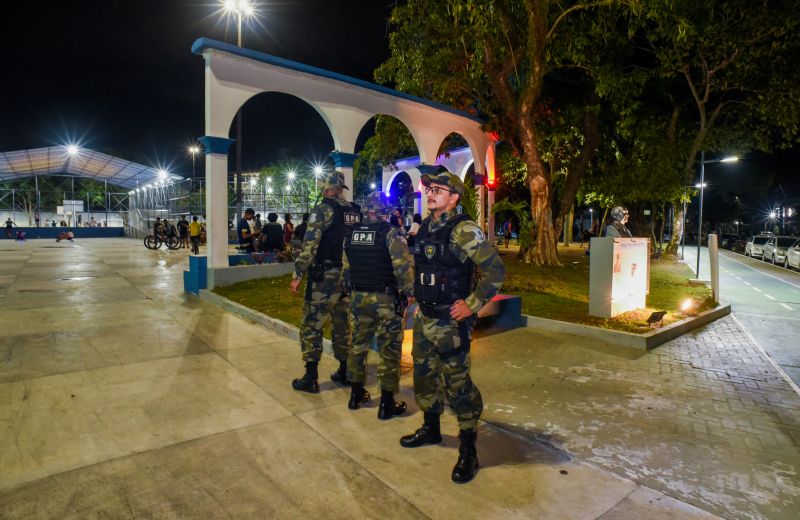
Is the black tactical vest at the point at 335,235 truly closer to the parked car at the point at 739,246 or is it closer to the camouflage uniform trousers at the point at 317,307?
the camouflage uniform trousers at the point at 317,307

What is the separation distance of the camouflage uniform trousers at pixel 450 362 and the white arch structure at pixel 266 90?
6974mm

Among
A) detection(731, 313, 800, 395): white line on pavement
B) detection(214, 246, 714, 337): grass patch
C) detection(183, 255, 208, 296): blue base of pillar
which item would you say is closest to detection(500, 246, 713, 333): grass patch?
detection(214, 246, 714, 337): grass patch

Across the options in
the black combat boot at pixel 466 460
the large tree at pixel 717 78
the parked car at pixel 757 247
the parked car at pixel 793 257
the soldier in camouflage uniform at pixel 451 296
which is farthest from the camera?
the parked car at pixel 757 247

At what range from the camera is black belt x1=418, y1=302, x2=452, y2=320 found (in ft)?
10.8

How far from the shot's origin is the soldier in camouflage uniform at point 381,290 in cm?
399

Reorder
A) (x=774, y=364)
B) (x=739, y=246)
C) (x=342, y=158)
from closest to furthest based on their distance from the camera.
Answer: (x=774, y=364)
(x=342, y=158)
(x=739, y=246)

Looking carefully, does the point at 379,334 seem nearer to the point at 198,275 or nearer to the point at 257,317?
the point at 257,317

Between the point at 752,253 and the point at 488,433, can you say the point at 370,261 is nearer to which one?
the point at 488,433

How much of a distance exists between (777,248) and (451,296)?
25.7m

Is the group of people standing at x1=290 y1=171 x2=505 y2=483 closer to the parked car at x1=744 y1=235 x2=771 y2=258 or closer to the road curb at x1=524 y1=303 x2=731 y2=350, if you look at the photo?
the road curb at x1=524 y1=303 x2=731 y2=350

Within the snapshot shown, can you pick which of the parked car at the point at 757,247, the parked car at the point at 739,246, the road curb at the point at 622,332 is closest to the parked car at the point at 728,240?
the parked car at the point at 739,246

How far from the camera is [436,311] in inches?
130

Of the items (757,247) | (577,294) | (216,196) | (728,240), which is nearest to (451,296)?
(216,196)

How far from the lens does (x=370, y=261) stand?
13.3ft
